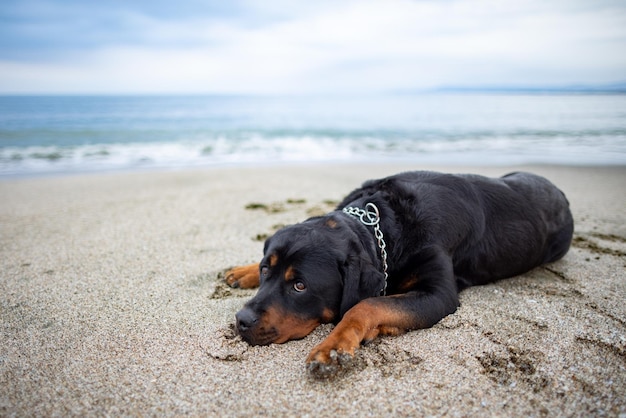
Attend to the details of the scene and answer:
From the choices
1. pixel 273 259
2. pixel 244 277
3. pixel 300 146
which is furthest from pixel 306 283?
pixel 300 146

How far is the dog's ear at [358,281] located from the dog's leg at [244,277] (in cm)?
120

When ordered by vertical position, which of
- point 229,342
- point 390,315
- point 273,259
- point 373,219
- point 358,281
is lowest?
point 229,342

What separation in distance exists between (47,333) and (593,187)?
9497 mm

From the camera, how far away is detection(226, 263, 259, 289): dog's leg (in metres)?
3.87

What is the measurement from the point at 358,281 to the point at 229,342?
1021 millimetres

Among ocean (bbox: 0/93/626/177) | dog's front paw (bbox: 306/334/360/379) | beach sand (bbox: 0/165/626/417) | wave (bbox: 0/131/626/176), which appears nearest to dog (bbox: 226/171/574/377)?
dog's front paw (bbox: 306/334/360/379)

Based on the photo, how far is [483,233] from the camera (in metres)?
Answer: 3.62

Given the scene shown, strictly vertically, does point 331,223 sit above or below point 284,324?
above

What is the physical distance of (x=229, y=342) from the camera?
9.76 feet

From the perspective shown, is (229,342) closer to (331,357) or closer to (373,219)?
(331,357)

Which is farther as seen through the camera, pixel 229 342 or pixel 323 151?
pixel 323 151

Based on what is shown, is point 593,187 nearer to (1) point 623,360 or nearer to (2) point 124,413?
(1) point 623,360

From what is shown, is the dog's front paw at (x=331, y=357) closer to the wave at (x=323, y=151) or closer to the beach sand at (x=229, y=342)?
the beach sand at (x=229, y=342)

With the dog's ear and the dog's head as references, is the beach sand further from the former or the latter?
the dog's ear
